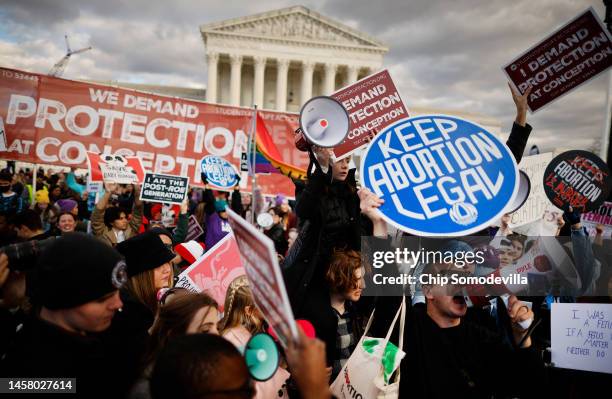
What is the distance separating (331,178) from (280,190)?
794cm

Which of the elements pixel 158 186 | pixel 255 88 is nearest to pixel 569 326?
pixel 158 186

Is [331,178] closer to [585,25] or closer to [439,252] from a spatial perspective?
[439,252]

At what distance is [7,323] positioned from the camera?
5.54 feet

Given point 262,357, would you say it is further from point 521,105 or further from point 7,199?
point 7,199

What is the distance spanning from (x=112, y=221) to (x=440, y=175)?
436cm

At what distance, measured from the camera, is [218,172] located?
7.56 m

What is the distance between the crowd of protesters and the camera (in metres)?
1.31

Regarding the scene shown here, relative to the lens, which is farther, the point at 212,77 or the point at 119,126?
the point at 212,77

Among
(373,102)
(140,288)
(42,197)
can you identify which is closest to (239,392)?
(140,288)

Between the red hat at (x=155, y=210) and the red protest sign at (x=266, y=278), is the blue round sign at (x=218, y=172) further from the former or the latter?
the red protest sign at (x=266, y=278)

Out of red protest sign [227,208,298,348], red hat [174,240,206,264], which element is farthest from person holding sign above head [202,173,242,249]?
red protest sign [227,208,298,348]

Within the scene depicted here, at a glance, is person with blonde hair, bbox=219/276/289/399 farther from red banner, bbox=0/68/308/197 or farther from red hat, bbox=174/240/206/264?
red banner, bbox=0/68/308/197

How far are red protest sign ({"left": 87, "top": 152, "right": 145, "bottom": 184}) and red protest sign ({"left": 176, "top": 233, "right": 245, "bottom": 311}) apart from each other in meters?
3.38

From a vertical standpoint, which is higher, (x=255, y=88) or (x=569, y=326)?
(x=255, y=88)
